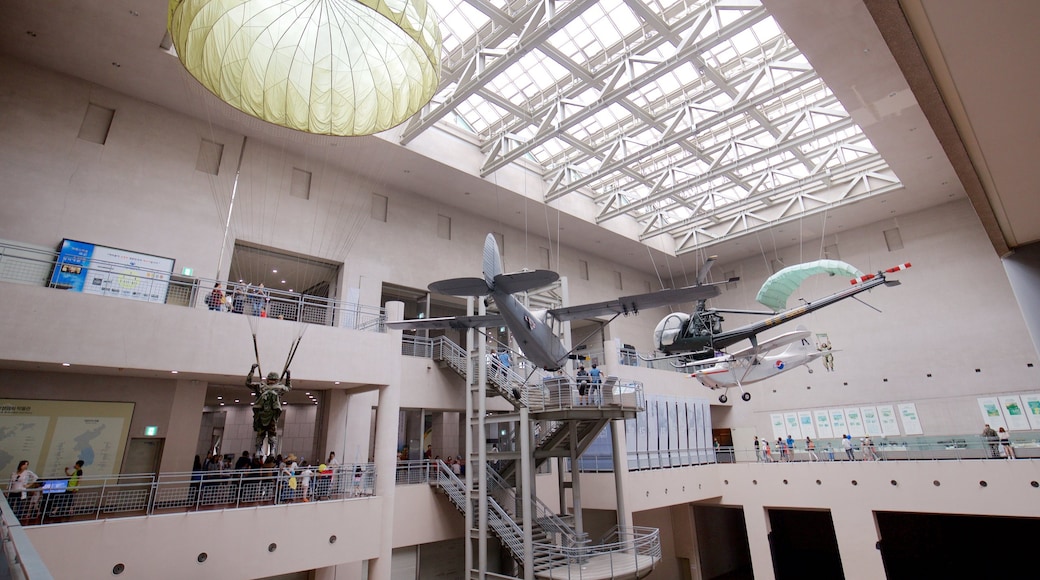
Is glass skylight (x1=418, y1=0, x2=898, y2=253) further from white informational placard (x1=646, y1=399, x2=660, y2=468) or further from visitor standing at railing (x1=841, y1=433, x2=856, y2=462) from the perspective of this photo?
visitor standing at railing (x1=841, y1=433, x2=856, y2=462)

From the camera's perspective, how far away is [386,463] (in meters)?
17.1

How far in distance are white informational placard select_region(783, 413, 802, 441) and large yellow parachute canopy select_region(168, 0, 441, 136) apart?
31551mm

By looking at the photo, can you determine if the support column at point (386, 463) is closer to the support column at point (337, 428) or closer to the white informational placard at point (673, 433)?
the support column at point (337, 428)

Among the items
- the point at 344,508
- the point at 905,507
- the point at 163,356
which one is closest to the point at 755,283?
the point at 905,507

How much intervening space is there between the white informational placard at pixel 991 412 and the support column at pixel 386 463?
2911 cm

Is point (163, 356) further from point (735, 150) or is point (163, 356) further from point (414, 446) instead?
point (735, 150)

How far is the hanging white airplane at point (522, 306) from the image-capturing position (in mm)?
14030

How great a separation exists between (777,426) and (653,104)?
73.2 feet

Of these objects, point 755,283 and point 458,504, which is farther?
point 755,283

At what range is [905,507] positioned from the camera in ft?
72.4

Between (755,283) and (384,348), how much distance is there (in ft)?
93.0

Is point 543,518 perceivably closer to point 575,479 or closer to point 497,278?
point 575,479

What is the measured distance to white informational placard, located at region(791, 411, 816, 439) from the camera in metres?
31.7

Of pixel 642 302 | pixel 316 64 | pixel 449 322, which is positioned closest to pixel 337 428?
pixel 449 322
